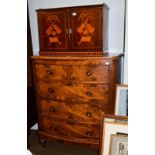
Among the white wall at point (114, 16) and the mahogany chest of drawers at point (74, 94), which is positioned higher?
the white wall at point (114, 16)

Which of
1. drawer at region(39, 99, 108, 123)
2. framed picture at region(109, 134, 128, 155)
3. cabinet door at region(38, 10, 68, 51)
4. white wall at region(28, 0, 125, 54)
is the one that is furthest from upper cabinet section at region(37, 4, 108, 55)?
framed picture at region(109, 134, 128, 155)

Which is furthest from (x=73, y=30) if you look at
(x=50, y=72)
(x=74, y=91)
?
(x=74, y=91)

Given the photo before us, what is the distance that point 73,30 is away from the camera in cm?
211

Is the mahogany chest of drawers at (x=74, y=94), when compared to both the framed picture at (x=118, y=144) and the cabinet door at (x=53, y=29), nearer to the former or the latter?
the cabinet door at (x=53, y=29)

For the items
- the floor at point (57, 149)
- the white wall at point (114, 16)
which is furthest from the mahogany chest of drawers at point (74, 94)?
the white wall at point (114, 16)

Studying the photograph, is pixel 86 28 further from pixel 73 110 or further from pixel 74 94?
pixel 73 110

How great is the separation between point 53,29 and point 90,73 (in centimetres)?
70

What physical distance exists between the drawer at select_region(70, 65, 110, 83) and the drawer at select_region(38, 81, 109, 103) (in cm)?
7

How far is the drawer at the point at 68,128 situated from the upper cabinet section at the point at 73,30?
0.80 meters

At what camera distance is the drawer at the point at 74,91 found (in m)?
1.96

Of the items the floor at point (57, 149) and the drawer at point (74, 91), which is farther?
→ the floor at point (57, 149)

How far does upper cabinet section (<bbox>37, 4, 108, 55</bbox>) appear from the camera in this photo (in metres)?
2.00
